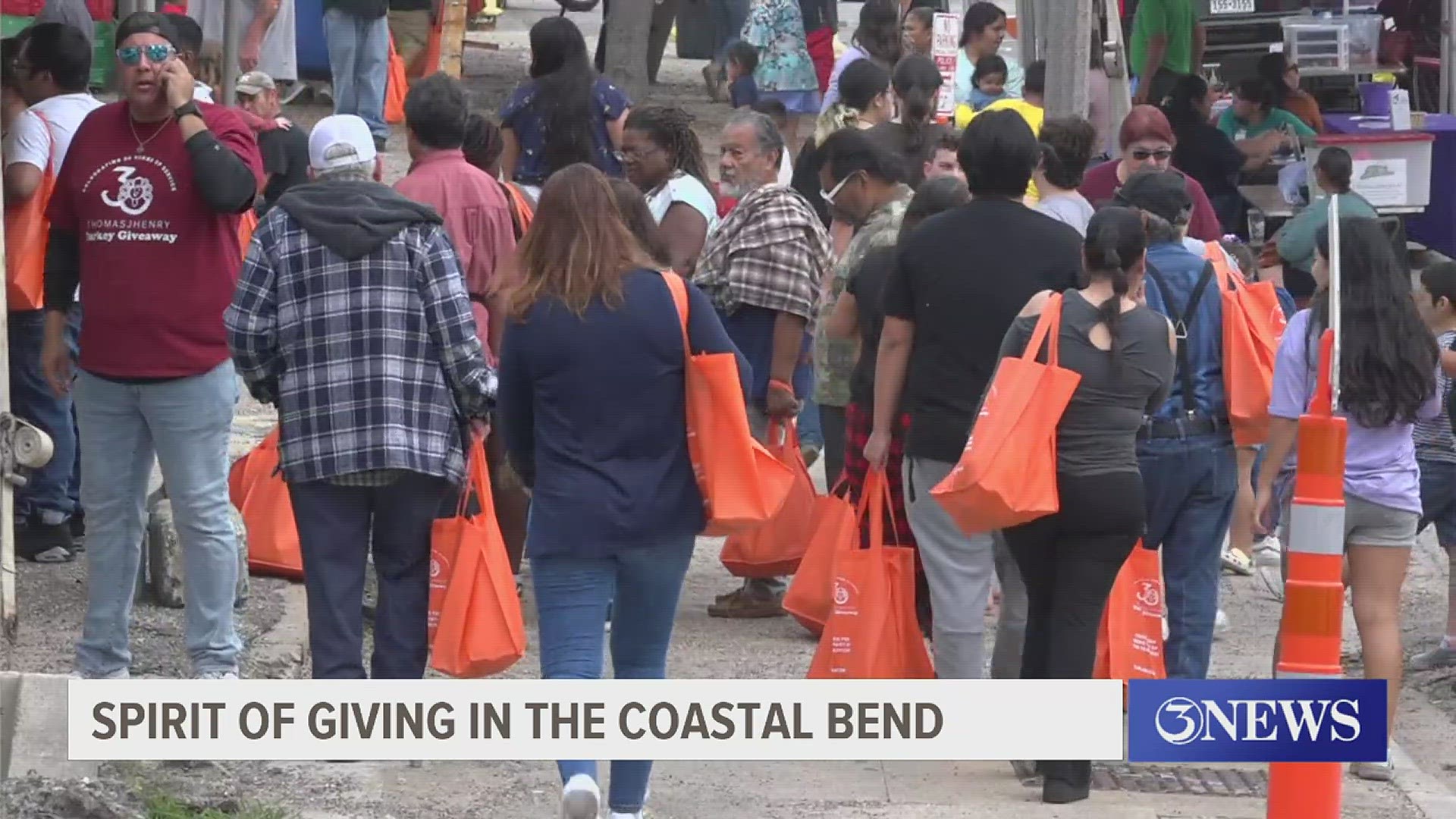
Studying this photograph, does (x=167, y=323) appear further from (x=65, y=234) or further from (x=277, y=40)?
(x=277, y=40)

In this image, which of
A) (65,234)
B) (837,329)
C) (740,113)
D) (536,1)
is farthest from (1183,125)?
(536,1)

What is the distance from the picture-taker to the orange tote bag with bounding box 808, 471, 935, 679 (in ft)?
22.1

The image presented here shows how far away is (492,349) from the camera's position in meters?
7.39

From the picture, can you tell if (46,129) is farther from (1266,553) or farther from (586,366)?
(1266,553)

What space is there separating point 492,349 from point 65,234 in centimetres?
143

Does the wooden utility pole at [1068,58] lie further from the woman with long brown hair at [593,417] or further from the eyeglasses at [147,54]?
the woman with long brown hair at [593,417]

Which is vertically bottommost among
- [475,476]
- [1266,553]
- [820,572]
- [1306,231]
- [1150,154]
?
[1266,553]

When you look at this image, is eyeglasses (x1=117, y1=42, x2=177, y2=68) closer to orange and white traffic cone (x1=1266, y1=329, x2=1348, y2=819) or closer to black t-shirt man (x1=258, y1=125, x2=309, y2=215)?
black t-shirt man (x1=258, y1=125, x2=309, y2=215)

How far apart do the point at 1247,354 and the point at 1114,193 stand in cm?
171

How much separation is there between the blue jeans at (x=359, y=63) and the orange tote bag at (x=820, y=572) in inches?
297

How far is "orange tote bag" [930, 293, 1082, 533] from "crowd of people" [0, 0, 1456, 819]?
5.9 inches

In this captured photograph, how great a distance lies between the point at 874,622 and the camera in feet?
22.2

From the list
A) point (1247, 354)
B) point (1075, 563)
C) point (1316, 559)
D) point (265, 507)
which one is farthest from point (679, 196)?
point (1316, 559)

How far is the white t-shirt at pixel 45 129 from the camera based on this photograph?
24.4 feet
